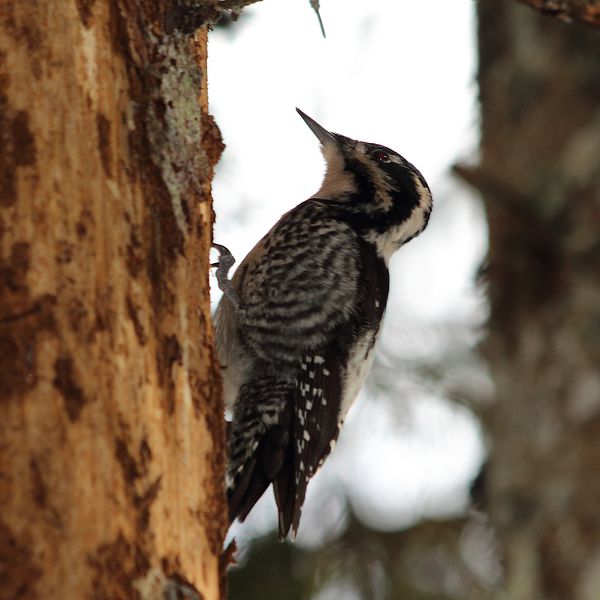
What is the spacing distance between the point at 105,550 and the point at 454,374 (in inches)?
158

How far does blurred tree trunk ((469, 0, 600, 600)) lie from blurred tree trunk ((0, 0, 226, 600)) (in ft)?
5.54

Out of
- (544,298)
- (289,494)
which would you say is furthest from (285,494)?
(544,298)

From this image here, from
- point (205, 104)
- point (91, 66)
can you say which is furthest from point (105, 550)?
point (205, 104)

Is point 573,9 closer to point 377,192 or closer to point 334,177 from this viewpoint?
point 377,192

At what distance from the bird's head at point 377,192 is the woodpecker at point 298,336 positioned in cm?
1

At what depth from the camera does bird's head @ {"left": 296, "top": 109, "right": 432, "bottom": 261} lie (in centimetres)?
474

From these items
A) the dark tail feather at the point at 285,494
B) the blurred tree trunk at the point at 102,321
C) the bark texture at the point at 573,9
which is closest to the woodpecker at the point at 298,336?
the dark tail feather at the point at 285,494

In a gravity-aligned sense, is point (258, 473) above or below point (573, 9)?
below

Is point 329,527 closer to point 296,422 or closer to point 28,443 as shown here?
point 296,422

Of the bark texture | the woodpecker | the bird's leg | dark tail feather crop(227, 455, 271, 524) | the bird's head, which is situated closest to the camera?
the bark texture

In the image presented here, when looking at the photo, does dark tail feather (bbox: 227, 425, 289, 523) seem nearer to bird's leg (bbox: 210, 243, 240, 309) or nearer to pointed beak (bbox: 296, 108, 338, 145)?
bird's leg (bbox: 210, 243, 240, 309)

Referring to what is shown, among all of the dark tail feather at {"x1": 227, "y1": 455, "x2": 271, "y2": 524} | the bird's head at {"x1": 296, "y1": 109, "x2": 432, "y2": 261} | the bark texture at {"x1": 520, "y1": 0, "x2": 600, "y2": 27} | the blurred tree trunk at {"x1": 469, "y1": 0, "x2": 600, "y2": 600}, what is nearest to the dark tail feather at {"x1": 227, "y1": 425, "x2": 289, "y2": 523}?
the dark tail feather at {"x1": 227, "y1": 455, "x2": 271, "y2": 524}

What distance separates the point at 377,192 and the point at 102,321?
2.91m

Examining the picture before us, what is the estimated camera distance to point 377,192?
484 centimetres
